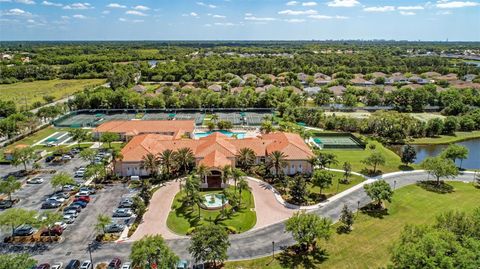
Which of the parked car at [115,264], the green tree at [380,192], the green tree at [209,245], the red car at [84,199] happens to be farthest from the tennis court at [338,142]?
the parked car at [115,264]

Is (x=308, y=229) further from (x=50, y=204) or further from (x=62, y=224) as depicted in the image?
(x=50, y=204)

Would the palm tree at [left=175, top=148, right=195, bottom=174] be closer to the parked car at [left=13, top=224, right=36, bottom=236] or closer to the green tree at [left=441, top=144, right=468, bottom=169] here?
the parked car at [left=13, top=224, right=36, bottom=236]

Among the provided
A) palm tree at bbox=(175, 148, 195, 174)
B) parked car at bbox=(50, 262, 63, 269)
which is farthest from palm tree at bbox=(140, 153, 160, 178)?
parked car at bbox=(50, 262, 63, 269)

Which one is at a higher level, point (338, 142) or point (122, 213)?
point (338, 142)

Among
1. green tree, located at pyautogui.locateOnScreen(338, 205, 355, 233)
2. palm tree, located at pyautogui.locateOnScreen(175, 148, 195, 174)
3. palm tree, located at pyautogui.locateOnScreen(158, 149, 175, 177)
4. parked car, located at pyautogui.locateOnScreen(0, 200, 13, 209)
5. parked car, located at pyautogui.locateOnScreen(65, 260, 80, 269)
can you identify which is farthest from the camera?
palm tree, located at pyautogui.locateOnScreen(175, 148, 195, 174)

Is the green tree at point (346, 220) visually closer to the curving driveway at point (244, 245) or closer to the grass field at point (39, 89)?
the curving driveway at point (244, 245)

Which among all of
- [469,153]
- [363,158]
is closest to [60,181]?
[363,158]
